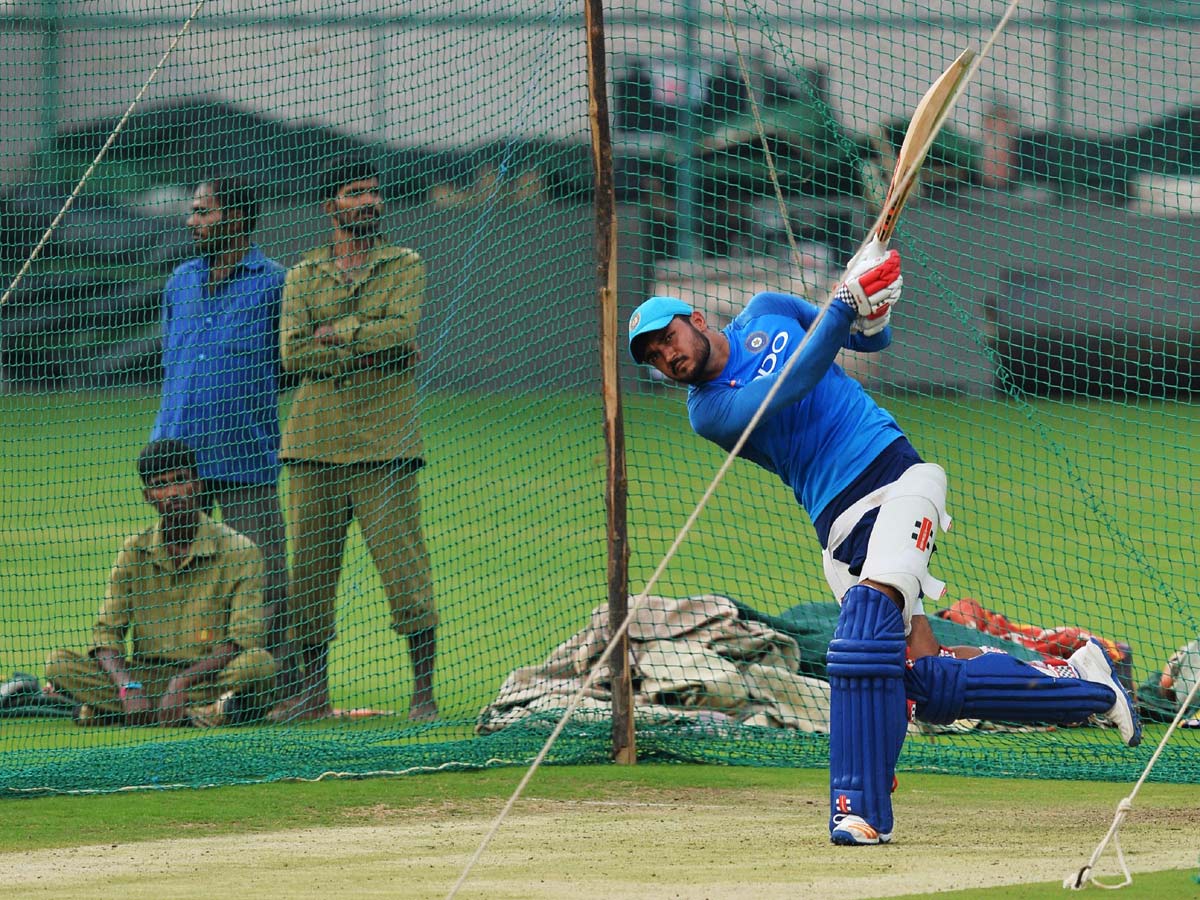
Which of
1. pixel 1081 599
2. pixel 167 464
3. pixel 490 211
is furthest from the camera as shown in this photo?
pixel 1081 599

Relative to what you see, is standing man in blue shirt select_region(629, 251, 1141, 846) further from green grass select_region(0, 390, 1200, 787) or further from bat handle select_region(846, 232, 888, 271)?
green grass select_region(0, 390, 1200, 787)

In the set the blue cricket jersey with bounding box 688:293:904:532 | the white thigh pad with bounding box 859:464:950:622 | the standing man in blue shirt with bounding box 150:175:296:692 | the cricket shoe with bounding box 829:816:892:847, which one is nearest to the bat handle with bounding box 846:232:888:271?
A: the blue cricket jersey with bounding box 688:293:904:532

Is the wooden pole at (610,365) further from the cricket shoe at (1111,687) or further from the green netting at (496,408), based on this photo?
the cricket shoe at (1111,687)

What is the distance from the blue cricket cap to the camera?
5977 mm

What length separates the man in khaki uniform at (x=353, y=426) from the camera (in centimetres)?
850

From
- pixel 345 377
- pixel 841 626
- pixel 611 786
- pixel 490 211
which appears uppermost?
pixel 490 211

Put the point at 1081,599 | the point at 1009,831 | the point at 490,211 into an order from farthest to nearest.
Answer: the point at 1081,599, the point at 490,211, the point at 1009,831

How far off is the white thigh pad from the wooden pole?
1.90 meters

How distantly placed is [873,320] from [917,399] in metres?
11.8

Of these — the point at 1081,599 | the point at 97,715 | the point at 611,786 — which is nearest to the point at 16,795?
the point at 97,715

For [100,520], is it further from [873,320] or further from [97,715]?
[873,320]

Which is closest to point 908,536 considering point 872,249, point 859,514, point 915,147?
point 859,514

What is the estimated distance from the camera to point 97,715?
8508mm

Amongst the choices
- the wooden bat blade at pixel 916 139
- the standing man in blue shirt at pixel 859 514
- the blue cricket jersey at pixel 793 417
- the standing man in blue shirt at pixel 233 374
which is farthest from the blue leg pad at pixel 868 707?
the standing man in blue shirt at pixel 233 374
